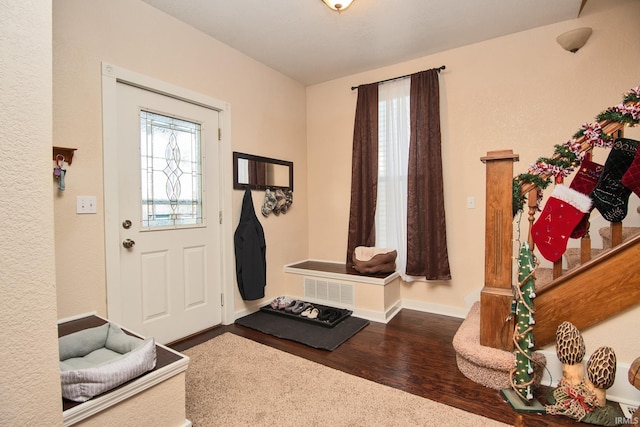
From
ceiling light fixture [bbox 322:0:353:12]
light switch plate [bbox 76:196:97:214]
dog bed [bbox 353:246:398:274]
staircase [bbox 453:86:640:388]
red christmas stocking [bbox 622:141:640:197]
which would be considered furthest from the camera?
dog bed [bbox 353:246:398:274]

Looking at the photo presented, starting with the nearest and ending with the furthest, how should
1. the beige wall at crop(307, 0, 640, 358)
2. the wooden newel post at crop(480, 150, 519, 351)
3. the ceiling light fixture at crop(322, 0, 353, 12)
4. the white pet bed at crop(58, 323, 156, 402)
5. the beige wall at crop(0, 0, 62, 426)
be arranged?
the beige wall at crop(0, 0, 62, 426) < the white pet bed at crop(58, 323, 156, 402) < the wooden newel post at crop(480, 150, 519, 351) < the ceiling light fixture at crop(322, 0, 353, 12) < the beige wall at crop(307, 0, 640, 358)

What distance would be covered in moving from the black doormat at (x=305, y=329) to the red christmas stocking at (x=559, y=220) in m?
1.62

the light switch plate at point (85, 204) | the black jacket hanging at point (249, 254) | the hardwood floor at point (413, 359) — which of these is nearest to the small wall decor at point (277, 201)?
the black jacket hanging at point (249, 254)

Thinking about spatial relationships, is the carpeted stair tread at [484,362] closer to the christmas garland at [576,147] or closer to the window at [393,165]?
the christmas garland at [576,147]

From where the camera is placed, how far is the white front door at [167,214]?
89.1 inches

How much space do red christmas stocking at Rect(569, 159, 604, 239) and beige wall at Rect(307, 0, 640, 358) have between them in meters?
1.07

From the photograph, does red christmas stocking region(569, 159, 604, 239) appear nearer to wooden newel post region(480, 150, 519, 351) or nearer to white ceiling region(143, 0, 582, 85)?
wooden newel post region(480, 150, 519, 351)

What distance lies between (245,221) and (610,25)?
3583 mm

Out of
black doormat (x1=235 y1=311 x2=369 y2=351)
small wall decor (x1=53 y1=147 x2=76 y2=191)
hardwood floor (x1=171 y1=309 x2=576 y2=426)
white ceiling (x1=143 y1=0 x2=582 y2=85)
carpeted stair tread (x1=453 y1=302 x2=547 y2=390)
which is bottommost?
hardwood floor (x1=171 y1=309 x2=576 y2=426)

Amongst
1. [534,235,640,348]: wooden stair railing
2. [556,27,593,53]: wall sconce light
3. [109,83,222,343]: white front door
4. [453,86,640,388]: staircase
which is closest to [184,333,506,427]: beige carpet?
[453,86,640,388]: staircase

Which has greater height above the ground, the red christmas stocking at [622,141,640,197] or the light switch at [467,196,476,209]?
the red christmas stocking at [622,141,640,197]

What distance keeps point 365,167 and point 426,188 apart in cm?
74

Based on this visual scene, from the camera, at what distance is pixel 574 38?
2.45m

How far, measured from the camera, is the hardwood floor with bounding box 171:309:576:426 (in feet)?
5.55
